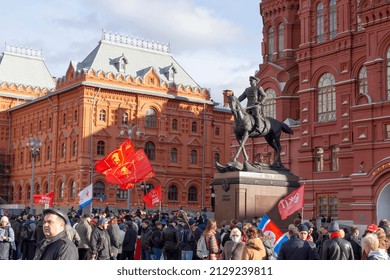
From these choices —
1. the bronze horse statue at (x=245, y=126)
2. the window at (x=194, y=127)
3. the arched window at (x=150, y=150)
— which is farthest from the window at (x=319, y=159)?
the bronze horse statue at (x=245, y=126)

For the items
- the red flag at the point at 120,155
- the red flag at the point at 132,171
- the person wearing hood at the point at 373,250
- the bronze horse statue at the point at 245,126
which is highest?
the bronze horse statue at the point at 245,126

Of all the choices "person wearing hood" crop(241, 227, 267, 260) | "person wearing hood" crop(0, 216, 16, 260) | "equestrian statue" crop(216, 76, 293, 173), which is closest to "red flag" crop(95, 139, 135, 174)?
"equestrian statue" crop(216, 76, 293, 173)

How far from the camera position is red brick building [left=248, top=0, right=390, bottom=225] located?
3919 centimetres

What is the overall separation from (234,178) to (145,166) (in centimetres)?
968

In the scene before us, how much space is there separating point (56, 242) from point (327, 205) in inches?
1589

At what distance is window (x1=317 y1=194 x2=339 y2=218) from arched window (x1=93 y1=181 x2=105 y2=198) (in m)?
20.9

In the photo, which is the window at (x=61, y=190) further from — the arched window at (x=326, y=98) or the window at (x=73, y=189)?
the arched window at (x=326, y=98)

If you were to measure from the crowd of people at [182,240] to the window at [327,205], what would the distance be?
21.9 m

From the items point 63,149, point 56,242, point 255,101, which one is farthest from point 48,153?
point 56,242

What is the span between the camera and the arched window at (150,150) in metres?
61.8

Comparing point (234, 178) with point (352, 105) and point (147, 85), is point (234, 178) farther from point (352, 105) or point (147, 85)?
point (147, 85)

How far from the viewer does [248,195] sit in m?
21.0

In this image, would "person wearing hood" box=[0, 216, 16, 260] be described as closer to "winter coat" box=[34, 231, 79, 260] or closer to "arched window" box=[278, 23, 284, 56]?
"winter coat" box=[34, 231, 79, 260]
